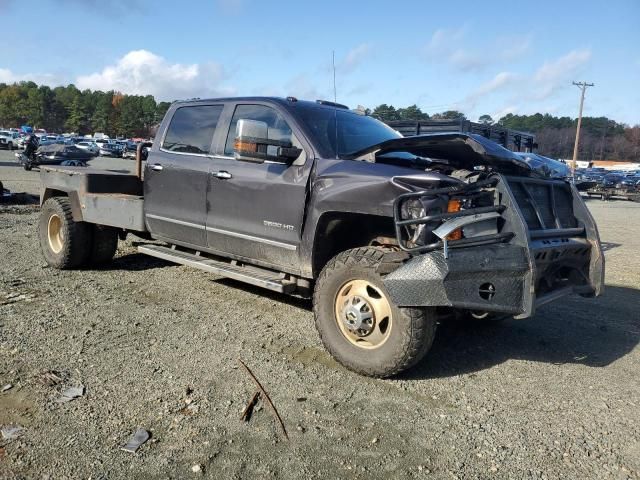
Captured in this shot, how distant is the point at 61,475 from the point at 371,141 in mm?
3529

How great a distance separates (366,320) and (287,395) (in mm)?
759

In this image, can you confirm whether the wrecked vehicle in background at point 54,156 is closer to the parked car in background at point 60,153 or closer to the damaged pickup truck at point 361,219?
the parked car in background at point 60,153

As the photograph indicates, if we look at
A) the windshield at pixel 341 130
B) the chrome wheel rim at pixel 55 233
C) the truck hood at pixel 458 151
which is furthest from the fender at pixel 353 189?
the chrome wheel rim at pixel 55 233

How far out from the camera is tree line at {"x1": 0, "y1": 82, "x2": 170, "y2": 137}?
118 metres

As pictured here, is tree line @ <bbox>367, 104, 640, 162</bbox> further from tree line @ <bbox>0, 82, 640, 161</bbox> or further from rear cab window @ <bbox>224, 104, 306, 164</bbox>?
rear cab window @ <bbox>224, 104, 306, 164</bbox>

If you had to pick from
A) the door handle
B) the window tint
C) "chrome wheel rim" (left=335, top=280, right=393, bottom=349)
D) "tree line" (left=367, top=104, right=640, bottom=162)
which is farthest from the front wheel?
"tree line" (left=367, top=104, right=640, bottom=162)

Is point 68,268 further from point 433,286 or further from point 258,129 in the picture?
point 433,286

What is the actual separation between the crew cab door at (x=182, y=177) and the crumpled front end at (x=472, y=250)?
Result: 2.43 meters

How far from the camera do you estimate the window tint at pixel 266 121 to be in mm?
4648

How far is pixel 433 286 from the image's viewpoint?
10.9ft

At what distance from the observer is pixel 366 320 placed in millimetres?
3762

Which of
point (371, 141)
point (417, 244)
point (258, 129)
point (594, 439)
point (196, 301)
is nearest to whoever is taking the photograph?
point (594, 439)

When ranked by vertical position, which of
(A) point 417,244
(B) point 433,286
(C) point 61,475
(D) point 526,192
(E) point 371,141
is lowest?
(C) point 61,475

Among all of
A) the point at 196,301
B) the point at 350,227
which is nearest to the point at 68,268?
the point at 196,301
